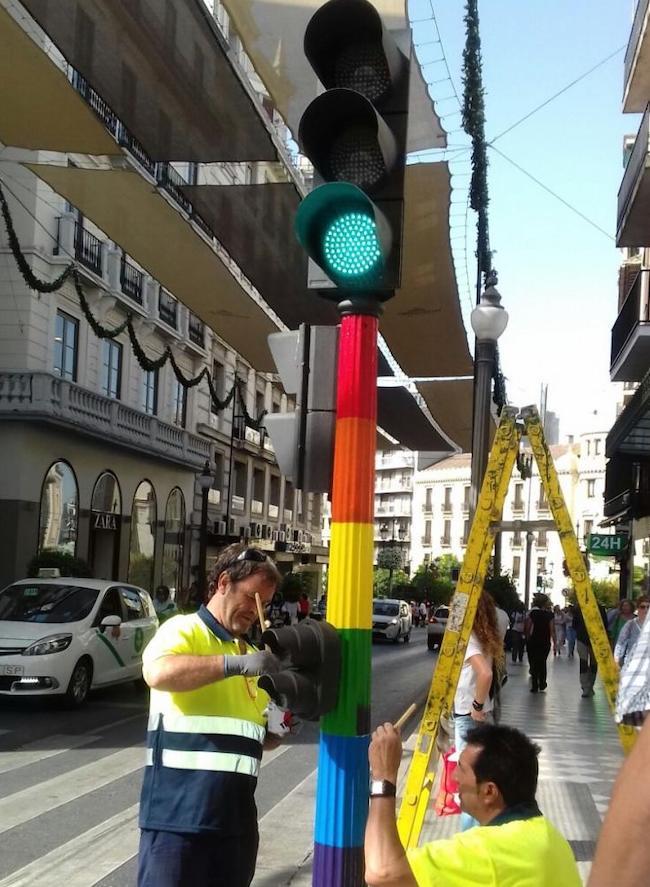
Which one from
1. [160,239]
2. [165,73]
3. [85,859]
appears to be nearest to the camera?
[85,859]

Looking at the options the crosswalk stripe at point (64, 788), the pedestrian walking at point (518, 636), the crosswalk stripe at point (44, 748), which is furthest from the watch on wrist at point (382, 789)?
the pedestrian walking at point (518, 636)

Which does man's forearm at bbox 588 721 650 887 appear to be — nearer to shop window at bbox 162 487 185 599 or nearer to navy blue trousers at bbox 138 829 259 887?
navy blue trousers at bbox 138 829 259 887

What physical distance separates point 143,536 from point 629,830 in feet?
109

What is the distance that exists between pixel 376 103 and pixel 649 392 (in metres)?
12.1

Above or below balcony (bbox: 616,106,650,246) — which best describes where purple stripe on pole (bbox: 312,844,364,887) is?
below

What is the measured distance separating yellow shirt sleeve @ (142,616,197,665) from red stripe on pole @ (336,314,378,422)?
83 centimetres

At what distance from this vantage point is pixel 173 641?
10.7 feet

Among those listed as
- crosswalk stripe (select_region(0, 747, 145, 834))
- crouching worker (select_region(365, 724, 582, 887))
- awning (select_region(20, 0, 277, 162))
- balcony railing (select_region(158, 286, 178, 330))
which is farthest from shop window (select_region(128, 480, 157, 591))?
crouching worker (select_region(365, 724, 582, 887))

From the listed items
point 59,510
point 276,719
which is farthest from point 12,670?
point 59,510

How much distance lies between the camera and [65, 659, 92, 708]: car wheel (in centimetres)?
1268

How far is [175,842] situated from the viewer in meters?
3.06

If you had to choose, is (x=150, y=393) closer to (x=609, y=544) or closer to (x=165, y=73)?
(x=609, y=544)

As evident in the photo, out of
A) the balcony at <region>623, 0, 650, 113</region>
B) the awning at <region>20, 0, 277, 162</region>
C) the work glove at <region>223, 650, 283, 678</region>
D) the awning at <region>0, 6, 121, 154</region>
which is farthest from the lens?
the balcony at <region>623, 0, 650, 113</region>

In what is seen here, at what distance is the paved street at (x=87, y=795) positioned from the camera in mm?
5852
